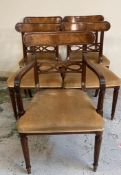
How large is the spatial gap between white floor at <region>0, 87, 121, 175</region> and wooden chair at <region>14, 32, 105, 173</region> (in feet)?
0.31

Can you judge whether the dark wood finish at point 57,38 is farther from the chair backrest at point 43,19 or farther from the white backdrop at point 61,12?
the white backdrop at point 61,12

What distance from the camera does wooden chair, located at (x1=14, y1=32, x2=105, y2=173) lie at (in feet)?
4.33

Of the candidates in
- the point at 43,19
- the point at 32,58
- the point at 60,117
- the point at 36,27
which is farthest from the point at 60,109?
the point at 43,19

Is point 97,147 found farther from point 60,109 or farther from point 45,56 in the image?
point 45,56

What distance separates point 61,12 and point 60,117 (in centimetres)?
158

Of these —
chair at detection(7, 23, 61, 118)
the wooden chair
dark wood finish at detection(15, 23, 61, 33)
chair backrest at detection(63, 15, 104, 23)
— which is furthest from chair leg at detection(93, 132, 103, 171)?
chair backrest at detection(63, 15, 104, 23)

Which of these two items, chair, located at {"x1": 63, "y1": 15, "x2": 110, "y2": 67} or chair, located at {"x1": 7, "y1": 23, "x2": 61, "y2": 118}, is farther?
chair, located at {"x1": 63, "y1": 15, "x2": 110, "y2": 67}

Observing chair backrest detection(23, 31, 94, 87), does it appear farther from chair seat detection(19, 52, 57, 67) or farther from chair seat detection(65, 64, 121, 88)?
chair seat detection(19, 52, 57, 67)

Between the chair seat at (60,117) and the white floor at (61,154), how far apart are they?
13.2 inches

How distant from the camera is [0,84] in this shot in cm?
279

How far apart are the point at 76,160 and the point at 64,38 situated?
84cm

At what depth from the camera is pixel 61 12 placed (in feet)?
8.47

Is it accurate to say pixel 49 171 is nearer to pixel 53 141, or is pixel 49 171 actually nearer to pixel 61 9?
pixel 53 141

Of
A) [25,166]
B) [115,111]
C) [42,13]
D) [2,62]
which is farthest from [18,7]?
[25,166]
